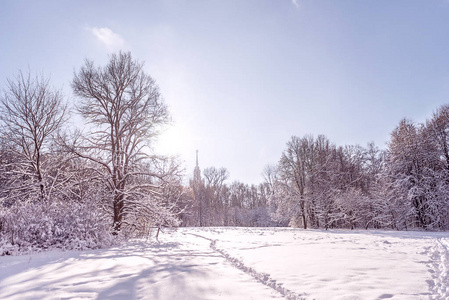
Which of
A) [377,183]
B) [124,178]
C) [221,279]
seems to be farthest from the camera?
[377,183]

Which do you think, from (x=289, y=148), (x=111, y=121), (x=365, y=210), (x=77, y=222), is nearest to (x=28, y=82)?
(x=111, y=121)

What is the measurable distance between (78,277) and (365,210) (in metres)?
30.2

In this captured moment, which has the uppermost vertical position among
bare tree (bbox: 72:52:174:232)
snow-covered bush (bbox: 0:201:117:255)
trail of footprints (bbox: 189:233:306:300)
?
bare tree (bbox: 72:52:174:232)

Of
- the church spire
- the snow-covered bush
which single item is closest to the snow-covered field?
the snow-covered bush

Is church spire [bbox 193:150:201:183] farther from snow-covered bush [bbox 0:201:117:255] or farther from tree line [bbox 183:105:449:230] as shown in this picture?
snow-covered bush [bbox 0:201:117:255]

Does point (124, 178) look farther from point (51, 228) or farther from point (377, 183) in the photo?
point (377, 183)

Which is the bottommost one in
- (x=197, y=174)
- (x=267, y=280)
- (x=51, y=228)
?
(x=267, y=280)

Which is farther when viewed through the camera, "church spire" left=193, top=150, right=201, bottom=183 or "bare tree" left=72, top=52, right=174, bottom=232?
"church spire" left=193, top=150, right=201, bottom=183

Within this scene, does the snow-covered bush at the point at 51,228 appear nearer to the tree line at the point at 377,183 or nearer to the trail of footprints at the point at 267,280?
the trail of footprints at the point at 267,280

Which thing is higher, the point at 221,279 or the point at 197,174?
the point at 197,174

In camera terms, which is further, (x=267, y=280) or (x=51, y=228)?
(x=51, y=228)

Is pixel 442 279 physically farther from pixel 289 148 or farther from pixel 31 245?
pixel 289 148

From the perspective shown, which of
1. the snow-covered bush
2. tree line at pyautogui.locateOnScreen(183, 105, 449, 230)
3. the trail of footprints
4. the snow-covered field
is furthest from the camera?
tree line at pyautogui.locateOnScreen(183, 105, 449, 230)

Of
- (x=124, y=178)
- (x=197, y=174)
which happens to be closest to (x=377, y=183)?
(x=124, y=178)
